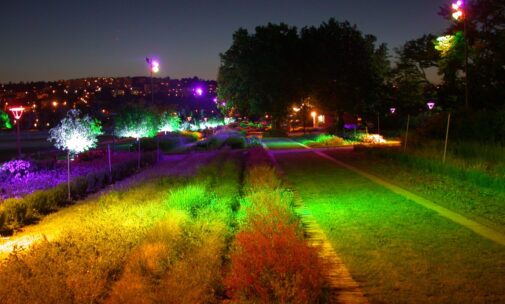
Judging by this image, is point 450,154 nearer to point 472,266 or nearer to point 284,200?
point 284,200

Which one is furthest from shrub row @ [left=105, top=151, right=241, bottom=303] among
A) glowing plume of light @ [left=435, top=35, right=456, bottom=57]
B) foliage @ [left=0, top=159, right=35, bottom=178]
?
glowing plume of light @ [left=435, top=35, right=456, bottom=57]

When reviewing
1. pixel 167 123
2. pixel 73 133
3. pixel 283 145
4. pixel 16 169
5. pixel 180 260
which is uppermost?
pixel 73 133

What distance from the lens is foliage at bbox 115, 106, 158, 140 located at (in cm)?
3950

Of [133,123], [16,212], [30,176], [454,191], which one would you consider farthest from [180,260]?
[133,123]

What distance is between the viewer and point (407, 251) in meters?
8.05

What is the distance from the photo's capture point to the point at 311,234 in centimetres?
952

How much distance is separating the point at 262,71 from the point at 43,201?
45.2m

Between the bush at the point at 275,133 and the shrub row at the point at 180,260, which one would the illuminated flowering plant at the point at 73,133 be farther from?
the bush at the point at 275,133

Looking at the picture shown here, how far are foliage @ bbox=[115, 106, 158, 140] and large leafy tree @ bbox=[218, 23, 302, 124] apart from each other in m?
19.1

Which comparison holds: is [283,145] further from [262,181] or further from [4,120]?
[4,120]

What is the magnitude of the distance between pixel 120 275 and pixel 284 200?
554cm

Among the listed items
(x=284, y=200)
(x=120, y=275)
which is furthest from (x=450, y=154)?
(x=120, y=275)

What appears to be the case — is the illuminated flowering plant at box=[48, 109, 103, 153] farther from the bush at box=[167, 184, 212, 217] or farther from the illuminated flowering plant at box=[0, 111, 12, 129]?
the illuminated flowering plant at box=[0, 111, 12, 129]

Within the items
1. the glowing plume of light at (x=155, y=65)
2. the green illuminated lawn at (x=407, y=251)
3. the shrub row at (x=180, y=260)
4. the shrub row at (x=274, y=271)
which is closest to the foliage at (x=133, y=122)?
the glowing plume of light at (x=155, y=65)
